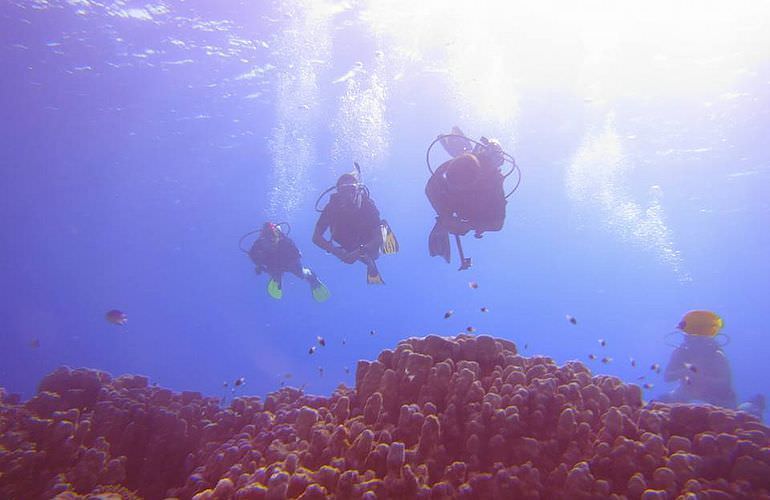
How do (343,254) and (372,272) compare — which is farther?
(372,272)

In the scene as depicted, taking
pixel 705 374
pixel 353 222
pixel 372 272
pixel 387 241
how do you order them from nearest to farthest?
pixel 353 222 < pixel 387 241 < pixel 372 272 < pixel 705 374

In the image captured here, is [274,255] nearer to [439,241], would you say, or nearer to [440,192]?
[439,241]

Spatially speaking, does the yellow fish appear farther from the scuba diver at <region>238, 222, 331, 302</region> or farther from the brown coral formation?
the scuba diver at <region>238, 222, 331, 302</region>

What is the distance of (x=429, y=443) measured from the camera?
11.2 ft

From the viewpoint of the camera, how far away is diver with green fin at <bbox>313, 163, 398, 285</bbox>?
9.34 metres

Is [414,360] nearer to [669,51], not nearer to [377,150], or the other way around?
[669,51]

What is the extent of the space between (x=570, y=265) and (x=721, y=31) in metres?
70.2

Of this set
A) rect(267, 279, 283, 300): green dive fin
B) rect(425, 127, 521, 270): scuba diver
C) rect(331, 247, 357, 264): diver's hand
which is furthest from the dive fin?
rect(267, 279, 283, 300): green dive fin

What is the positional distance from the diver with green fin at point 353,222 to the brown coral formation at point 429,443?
463 centimetres

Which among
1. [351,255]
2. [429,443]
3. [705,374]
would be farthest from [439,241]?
[705,374]

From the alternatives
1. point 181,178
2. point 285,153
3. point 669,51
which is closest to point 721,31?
point 669,51

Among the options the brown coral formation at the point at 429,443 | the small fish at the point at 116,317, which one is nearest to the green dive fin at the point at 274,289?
the small fish at the point at 116,317

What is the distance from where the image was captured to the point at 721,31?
19672mm

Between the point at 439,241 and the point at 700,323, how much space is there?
477 centimetres
